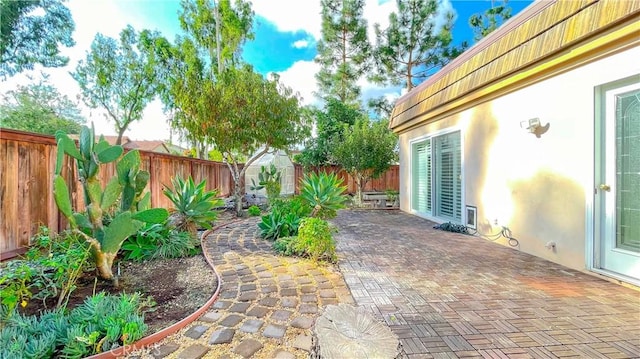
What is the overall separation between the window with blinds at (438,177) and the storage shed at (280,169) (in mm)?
6709

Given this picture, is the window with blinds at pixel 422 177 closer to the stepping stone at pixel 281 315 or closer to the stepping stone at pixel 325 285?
the stepping stone at pixel 325 285

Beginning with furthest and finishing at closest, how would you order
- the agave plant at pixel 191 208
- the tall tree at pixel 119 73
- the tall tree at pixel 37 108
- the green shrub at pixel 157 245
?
the tall tree at pixel 119 73
the tall tree at pixel 37 108
the agave plant at pixel 191 208
the green shrub at pixel 157 245

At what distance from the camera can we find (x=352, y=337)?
4.59 ft

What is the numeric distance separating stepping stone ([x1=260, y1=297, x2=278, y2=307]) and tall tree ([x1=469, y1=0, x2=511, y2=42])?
16.5m

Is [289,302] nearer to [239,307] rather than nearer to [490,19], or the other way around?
[239,307]

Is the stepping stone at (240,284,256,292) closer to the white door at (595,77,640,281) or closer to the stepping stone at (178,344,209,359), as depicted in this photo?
the stepping stone at (178,344,209,359)

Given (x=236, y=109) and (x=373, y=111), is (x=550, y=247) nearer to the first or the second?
(x=236, y=109)

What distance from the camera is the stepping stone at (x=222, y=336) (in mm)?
1848

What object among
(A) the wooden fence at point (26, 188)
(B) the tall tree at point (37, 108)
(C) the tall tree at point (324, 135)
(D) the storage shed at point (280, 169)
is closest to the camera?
(A) the wooden fence at point (26, 188)

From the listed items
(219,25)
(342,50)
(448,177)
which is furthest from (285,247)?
(342,50)

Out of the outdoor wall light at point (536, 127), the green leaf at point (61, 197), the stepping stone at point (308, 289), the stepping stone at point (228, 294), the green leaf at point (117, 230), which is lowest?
the stepping stone at point (308, 289)

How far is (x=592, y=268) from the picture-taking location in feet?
9.88

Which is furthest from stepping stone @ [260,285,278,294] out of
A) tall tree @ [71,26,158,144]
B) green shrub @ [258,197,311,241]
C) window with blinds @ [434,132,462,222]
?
tall tree @ [71,26,158,144]

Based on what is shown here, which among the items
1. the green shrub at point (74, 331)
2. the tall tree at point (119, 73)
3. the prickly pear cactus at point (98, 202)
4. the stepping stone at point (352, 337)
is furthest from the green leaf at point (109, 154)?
the tall tree at point (119, 73)
